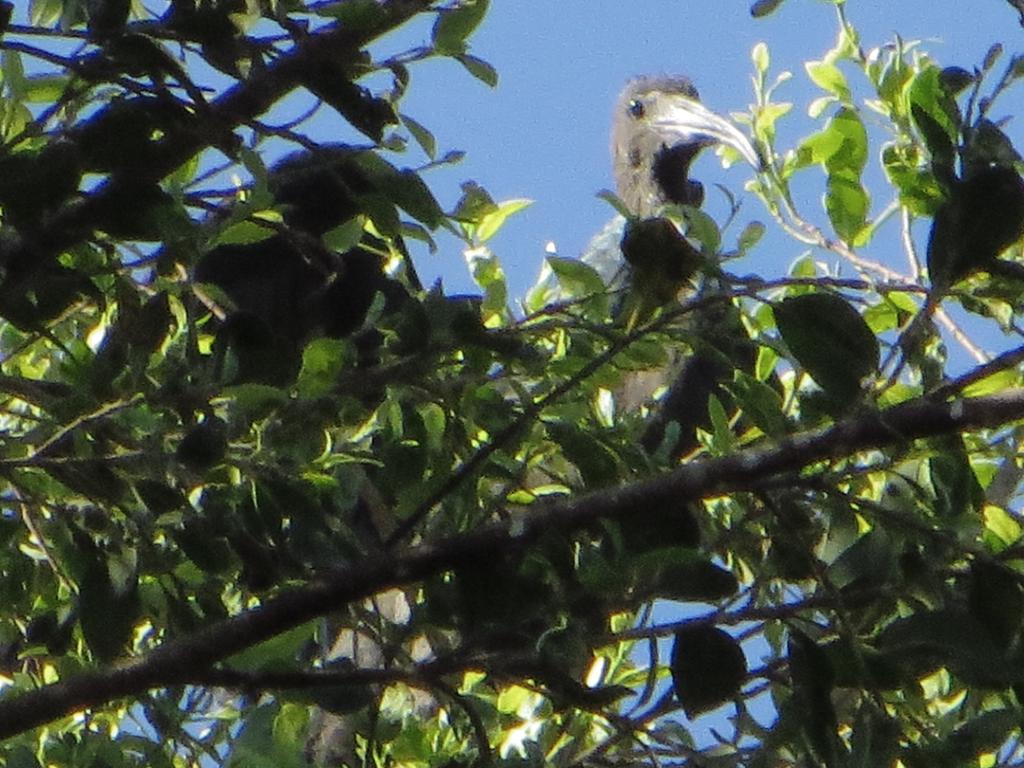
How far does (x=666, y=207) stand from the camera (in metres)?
1.15

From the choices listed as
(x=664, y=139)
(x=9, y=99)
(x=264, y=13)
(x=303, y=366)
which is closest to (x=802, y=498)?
(x=303, y=366)

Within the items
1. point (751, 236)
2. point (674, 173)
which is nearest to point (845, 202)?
point (751, 236)

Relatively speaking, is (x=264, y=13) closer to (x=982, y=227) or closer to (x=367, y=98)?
(x=367, y=98)

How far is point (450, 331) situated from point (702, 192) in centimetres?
478

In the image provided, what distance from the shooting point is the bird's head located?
550 centimetres

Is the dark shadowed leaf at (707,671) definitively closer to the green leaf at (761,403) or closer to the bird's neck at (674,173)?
the green leaf at (761,403)

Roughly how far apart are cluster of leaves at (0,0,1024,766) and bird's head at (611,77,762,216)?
13.8 feet

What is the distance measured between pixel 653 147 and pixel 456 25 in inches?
180

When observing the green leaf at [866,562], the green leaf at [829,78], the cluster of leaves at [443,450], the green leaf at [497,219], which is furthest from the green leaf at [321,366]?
the green leaf at [829,78]

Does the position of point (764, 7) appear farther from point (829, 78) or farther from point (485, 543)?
point (829, 78)

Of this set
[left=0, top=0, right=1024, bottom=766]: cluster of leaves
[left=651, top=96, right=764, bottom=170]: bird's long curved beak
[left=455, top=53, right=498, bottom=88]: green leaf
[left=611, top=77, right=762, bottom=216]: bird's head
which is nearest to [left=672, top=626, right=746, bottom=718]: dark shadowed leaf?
[left=0, top=0, right=1024, bottom=766]: cluster of leaves

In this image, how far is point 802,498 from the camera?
101 centimetres

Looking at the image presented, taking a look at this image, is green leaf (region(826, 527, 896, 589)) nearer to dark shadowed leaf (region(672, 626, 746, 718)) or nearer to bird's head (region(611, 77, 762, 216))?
dark shadowed leaf (region(672, 626, 746, 718))

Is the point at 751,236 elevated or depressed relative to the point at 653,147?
depressed
